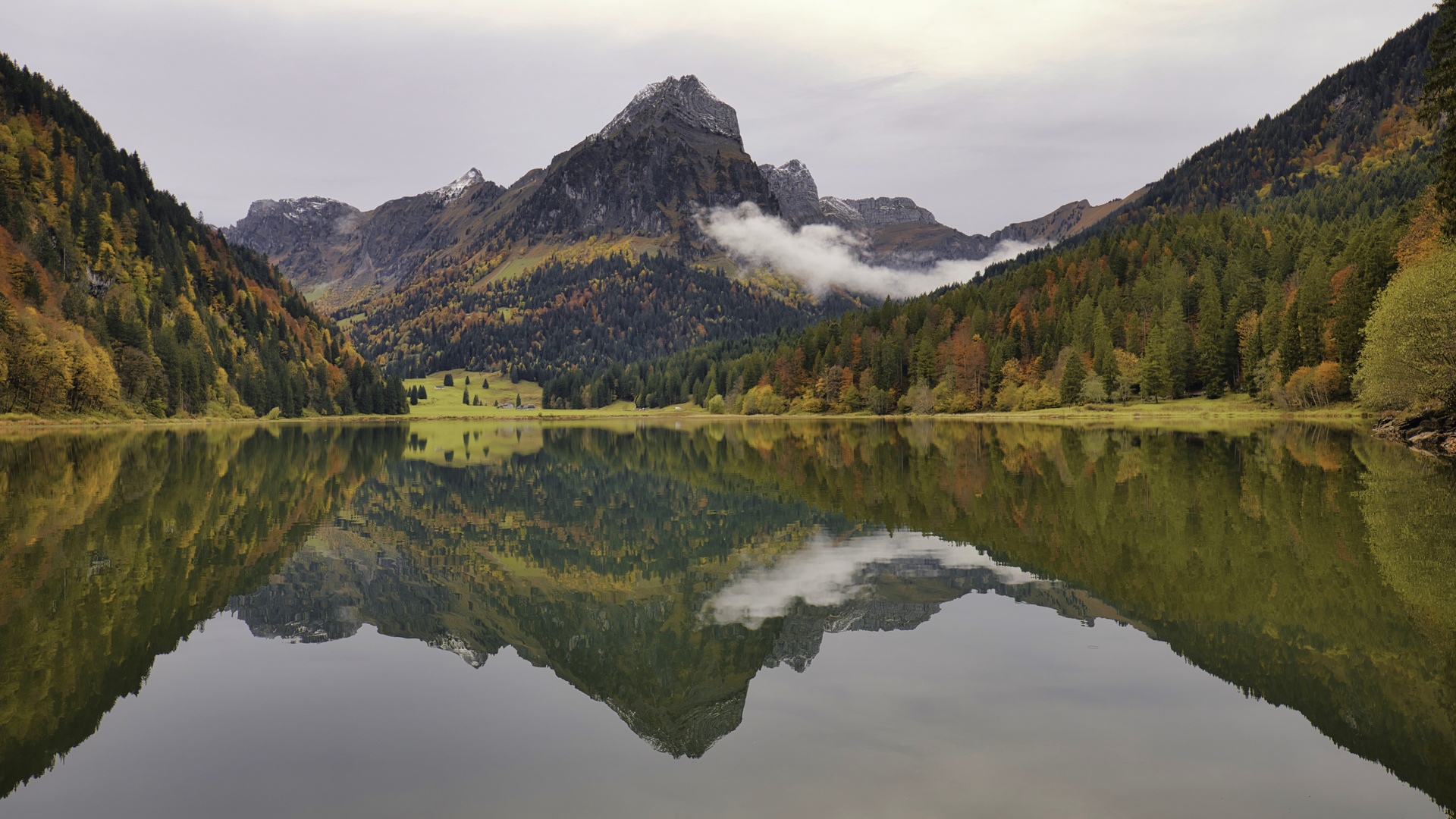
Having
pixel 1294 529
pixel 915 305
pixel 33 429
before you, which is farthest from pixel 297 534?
pixel 915 305

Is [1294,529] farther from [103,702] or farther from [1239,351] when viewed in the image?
[1239,351]

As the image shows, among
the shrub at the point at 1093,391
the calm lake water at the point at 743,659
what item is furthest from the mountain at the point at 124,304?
the shrub at the point at 1093,391

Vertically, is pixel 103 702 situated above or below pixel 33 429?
above

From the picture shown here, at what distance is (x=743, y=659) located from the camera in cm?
1234

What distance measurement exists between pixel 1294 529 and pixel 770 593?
46.9 ft

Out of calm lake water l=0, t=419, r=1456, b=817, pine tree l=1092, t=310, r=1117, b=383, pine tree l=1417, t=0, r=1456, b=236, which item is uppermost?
pine tree l=1417, t=0, r=1456, b=236

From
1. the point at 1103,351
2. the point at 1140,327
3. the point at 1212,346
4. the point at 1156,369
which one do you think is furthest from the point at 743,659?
the point at 1140,327

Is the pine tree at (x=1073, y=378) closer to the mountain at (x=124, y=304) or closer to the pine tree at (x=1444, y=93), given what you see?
the pine tree at (x=1444, y=93)

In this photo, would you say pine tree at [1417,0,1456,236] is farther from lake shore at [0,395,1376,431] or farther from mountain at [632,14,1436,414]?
lake shore at [0,395,1376,431]

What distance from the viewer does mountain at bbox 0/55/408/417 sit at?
318 feet

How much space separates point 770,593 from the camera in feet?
54.0

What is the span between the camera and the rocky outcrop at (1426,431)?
141 feet

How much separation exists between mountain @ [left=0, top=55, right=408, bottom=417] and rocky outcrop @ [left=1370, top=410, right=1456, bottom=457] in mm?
123972

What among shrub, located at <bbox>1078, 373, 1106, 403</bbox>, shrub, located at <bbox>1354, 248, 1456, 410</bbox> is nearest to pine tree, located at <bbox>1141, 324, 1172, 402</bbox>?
shrub, located at <bbox>1078, 373, 1106, 403</bbox>
